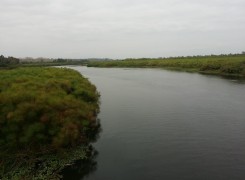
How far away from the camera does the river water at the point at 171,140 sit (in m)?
14.3

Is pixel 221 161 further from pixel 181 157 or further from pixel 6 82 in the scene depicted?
pixel 6 82

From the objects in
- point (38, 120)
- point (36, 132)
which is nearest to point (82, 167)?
point (36, 132)

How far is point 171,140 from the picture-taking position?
60.7 feet

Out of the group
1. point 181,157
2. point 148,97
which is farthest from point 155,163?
point 148,97

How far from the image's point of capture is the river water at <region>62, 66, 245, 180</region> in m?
14.3

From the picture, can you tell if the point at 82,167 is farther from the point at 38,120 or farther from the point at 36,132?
the point at 38,120

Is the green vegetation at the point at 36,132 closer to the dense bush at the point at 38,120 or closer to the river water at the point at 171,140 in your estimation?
the dense bush at the point at 38,120

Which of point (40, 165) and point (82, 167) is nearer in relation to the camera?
point (40, 165)

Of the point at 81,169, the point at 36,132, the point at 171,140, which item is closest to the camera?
the point at 36,132

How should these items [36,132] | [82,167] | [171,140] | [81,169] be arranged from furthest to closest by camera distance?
[171,140] < [82,167] < [81,169] < [36,132]

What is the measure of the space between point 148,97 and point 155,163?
63.9 feet

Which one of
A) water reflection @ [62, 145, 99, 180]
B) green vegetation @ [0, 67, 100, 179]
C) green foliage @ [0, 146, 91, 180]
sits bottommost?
water reflection @ [62, 145, 99, 180]

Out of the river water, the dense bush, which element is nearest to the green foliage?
the dense bush

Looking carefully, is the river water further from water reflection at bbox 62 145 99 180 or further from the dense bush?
the dense bush
